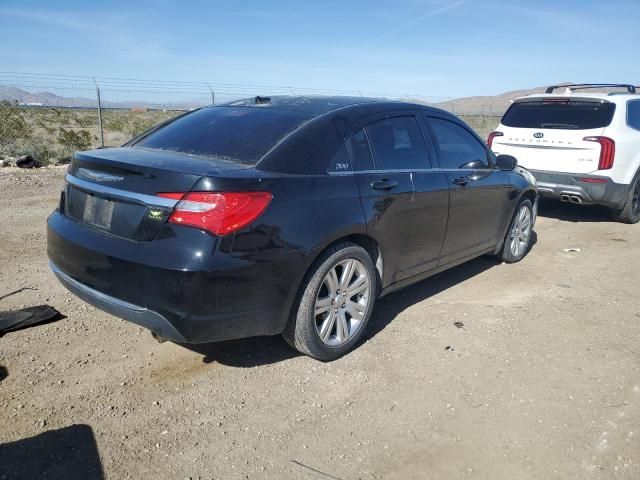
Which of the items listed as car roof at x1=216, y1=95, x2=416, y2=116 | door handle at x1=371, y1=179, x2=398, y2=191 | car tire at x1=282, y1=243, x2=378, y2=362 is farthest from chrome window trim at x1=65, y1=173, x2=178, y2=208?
door handle at x1=371, y1=179, x2=398, y2=191

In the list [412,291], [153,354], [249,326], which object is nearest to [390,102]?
[412,291]

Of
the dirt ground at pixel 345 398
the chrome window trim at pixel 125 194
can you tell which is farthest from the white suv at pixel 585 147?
the chrome window trim at pixel 125 194

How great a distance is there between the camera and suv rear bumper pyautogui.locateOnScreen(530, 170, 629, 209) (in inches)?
289

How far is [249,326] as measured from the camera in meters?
3.02

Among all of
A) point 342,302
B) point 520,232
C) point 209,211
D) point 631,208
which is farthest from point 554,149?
point 209,211

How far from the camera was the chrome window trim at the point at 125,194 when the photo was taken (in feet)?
9.20

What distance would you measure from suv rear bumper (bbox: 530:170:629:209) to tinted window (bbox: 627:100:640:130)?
89 cm

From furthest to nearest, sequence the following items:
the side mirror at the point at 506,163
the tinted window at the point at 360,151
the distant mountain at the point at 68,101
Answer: the distant mountain at the point at 68,101 → the side mirror at the point at 506,163 → the tinted window at the point at 360,151

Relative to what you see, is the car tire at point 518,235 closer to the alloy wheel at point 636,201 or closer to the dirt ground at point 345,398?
the dirt ground at point 345,398

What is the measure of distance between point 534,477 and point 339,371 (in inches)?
50.8

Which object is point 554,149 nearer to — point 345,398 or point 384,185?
point 384,185

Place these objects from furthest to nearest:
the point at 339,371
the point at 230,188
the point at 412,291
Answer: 1. the point at 412,291
2. the point at 339,371
3. the point at 230,188

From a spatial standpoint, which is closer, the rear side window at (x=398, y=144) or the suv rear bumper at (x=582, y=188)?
the rear side window at (x=398, y=144)

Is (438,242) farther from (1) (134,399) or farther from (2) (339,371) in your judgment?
(1) (134,399)
